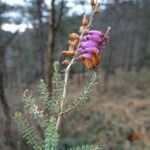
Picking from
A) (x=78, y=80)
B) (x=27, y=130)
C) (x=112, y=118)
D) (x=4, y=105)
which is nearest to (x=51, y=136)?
(x=27, y=130)

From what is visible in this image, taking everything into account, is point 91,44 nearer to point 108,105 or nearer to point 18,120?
point 18,120

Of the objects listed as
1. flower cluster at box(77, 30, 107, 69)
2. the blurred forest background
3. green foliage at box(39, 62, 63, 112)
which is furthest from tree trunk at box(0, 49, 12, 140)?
flower cluster at box(77, 30, 107, 69)

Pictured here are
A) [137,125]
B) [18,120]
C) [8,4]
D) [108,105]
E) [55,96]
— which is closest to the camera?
[18,120]

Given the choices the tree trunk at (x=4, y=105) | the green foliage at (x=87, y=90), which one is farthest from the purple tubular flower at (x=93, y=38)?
the tree trunk at (x=4, y=105)

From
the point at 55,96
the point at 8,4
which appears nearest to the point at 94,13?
the point at 55,96

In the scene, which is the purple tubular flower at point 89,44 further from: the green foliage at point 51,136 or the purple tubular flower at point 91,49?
the green foliage at point 51,136

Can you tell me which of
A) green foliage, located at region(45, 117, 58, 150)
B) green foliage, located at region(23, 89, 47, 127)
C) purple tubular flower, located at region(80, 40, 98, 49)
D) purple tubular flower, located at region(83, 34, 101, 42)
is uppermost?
purple tubular flower, located at region(83, 34, 101, 42)

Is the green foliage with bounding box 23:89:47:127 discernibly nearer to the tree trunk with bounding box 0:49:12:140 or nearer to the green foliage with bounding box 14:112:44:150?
the green foliage with bounding box 14:112:44:150

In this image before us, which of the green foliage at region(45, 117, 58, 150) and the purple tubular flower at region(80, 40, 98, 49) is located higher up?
the purple tubular flower at region(80, 40, 98, 49)
